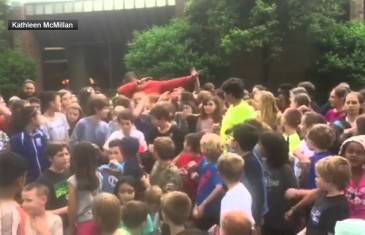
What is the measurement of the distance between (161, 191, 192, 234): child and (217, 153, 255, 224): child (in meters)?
0.46

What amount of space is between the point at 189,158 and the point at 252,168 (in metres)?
0.91

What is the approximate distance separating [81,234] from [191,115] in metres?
3.50

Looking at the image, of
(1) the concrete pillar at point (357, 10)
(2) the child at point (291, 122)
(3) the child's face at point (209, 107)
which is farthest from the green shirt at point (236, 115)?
(1) the concrete pillar at point (357, 10)

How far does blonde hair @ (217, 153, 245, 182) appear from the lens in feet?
16.3

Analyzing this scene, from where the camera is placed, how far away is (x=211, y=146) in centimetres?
571

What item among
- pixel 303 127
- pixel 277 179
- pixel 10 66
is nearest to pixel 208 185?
pixel 277 179

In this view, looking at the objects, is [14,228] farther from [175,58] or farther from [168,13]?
[168,13]

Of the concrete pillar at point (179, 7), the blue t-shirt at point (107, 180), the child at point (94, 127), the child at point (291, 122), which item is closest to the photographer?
the blue t-shirt at point (107, 180)

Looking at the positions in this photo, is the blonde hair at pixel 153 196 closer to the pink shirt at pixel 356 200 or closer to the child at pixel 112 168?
the child at pixel 112 168

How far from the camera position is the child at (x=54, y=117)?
299 inches

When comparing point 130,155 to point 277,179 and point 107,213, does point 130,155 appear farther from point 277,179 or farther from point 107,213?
point 107,213

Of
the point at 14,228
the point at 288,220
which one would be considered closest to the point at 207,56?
the point at 288,220

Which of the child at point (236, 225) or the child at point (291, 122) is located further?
the child at point (291, 122)

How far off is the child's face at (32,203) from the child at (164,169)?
52.6 inches
